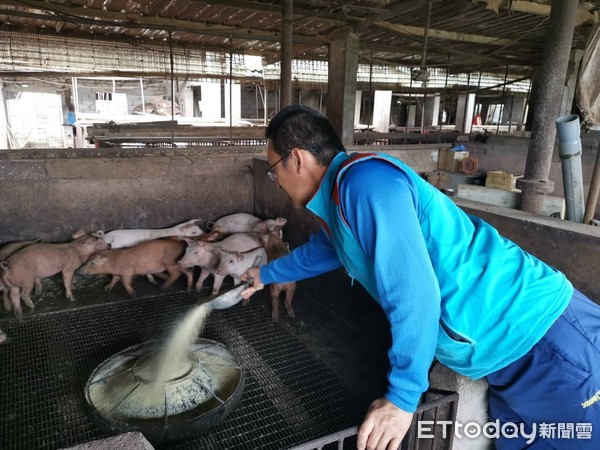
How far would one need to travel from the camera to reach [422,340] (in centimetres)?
136

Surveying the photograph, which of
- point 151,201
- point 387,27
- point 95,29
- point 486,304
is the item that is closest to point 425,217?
point 486,304

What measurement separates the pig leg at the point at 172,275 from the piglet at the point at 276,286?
44.1 inches

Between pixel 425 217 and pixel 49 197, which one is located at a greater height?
pixel 425 217

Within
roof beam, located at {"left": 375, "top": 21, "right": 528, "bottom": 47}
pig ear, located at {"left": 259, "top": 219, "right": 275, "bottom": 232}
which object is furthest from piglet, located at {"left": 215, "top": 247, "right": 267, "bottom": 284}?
roof beam, located at {"left": 375, "top": 21, "right": 528, "bottom": 47}

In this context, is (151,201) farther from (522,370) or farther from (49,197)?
(522,370)

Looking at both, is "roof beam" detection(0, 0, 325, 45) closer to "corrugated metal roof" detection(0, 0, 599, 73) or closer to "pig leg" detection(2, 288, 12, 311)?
"corrugated metal roof" detection(0, 0, 599, 73)

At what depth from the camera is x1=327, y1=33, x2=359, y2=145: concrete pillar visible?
25.1 feet

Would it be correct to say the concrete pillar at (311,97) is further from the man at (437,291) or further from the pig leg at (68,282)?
the man at (437,291)

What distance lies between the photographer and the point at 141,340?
3.80 meters

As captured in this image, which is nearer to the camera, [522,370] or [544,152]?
[522,370]

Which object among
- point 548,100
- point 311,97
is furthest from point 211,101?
point 548,100

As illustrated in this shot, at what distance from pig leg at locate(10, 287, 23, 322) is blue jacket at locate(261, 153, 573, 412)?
151 inches

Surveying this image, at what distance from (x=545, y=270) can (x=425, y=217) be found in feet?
1.95

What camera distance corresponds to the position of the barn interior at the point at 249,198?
2.72m
